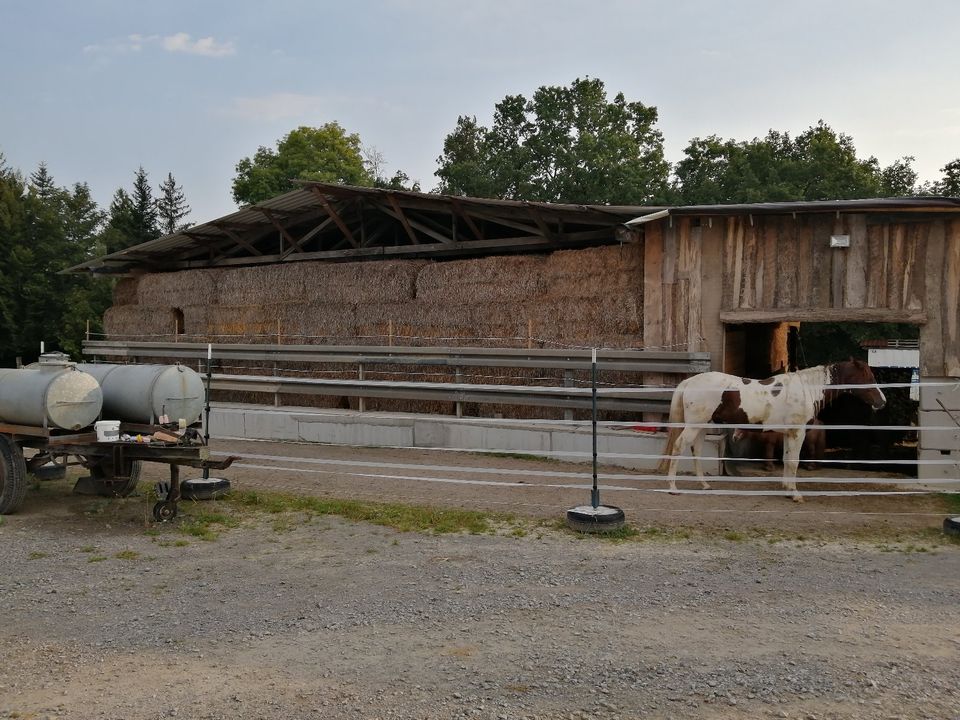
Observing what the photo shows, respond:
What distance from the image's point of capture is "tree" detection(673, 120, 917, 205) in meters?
26.9

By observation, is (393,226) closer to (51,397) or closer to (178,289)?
(178,289)

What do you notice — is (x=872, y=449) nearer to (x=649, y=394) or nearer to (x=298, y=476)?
(x=649, y=394)

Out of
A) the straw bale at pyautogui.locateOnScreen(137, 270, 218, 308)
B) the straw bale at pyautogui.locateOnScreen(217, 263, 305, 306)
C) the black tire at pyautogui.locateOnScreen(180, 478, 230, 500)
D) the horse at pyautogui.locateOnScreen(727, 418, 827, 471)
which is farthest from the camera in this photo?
the straw bale at pyautogui.locateOnScreen(137, 270, 218, 308)

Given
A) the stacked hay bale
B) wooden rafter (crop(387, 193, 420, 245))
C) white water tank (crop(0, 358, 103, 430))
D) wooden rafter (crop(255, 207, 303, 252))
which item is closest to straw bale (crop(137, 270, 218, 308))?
the stacked hay bale

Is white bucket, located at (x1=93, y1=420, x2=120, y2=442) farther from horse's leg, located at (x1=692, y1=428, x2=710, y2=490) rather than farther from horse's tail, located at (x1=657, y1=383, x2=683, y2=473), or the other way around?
horse's leg, located at (x1=692, y1=428, x2=710, y2=490)

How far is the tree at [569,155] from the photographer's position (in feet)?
110

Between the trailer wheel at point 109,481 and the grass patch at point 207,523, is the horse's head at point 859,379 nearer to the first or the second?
the grass patch at point 207,523

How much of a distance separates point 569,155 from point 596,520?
105 feet

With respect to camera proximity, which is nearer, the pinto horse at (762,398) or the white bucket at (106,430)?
the white bucket at (106,430)

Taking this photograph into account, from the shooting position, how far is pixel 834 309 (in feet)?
34.2

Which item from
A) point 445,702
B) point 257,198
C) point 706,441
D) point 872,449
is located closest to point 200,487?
point 445,702

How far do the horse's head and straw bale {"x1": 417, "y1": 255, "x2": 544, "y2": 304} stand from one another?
529 cm

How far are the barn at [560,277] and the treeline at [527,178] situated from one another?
1029 cm

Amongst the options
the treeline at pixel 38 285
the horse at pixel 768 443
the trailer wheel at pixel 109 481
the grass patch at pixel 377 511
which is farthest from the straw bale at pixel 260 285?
the treeline at pixel 38 285
